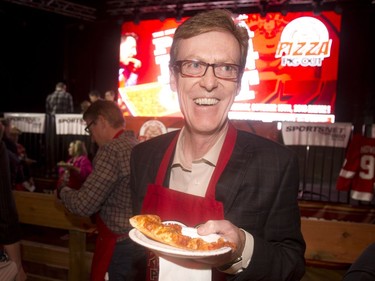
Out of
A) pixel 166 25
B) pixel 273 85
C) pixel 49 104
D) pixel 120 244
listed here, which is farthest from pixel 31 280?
pixel 166 25

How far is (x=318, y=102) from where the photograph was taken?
31.1 ft

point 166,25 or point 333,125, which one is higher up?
point 166,25

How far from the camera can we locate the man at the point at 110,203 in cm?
266

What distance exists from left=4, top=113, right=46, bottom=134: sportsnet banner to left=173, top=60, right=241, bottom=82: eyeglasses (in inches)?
314

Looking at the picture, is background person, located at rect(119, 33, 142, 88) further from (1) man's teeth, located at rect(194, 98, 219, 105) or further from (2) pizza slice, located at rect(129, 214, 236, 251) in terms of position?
Answer: (2) pizza slice, located at rect(129, 214, 236, 251)

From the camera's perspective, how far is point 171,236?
110cm

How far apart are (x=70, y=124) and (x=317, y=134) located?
5468mm

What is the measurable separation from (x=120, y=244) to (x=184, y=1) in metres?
8.71

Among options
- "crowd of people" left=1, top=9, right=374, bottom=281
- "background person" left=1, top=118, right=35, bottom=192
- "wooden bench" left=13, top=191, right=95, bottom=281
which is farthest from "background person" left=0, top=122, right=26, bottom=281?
"background person" left=1, top=118, right=35, bottom=192

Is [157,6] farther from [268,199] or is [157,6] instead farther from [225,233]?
[225,233]

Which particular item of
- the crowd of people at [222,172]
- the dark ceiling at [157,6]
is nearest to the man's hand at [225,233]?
the crowd of people at [222,172]

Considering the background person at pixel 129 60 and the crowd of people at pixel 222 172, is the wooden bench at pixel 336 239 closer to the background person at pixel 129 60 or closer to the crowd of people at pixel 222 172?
the crowd of people at pixel 222 172

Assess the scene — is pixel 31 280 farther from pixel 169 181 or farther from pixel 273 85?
pixel 273 85

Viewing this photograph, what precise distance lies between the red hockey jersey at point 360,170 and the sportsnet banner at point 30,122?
22.0 feet
